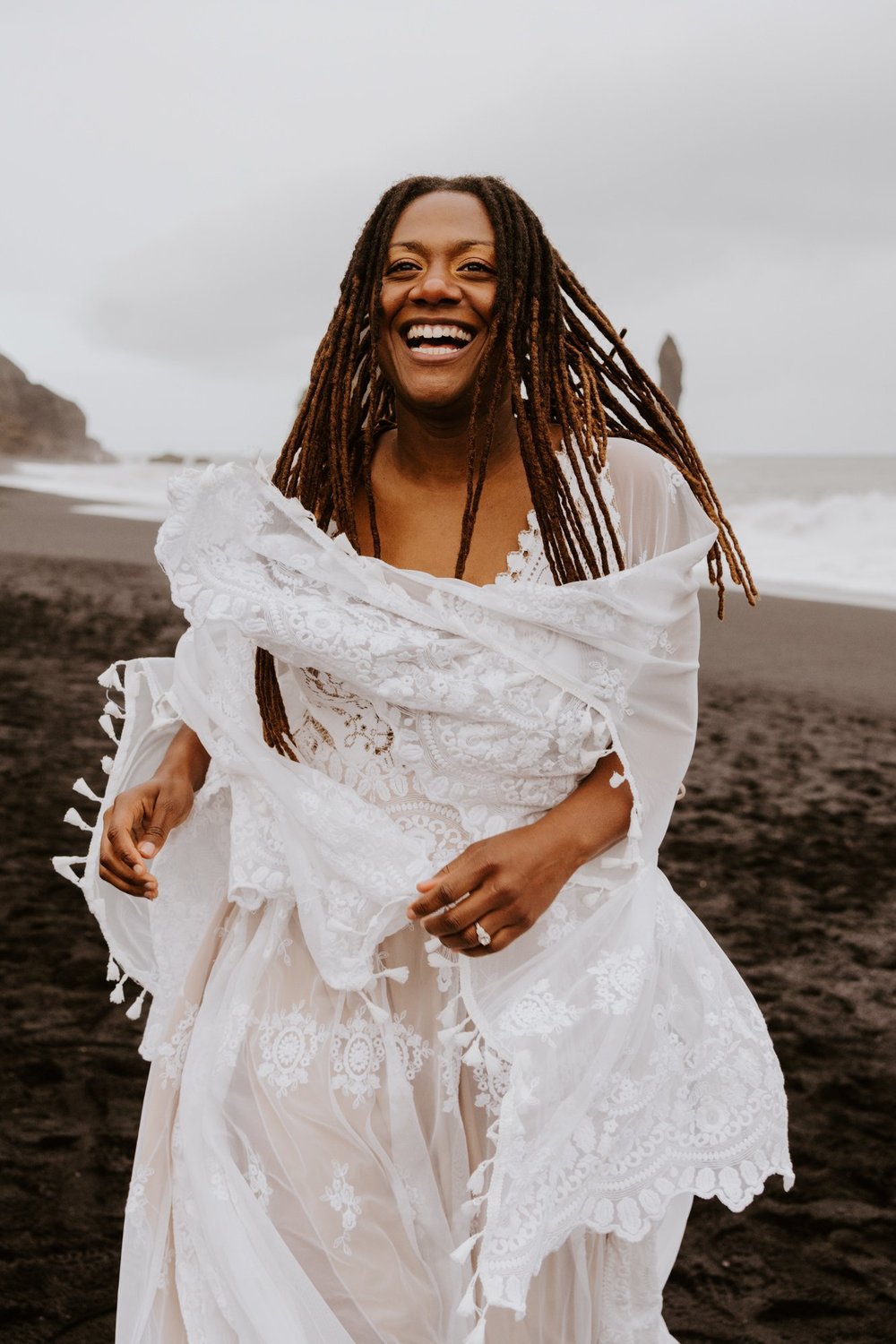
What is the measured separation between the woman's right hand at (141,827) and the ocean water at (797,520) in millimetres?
10431

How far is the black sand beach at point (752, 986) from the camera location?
313 centimetres

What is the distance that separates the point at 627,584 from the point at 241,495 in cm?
60

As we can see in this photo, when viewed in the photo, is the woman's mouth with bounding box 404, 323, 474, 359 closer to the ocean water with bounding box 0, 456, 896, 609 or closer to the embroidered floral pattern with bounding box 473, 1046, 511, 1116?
the embroidered floral pattern with bounding box 473, 1046, 511, 1116

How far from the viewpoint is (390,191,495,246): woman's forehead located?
2.04 metres

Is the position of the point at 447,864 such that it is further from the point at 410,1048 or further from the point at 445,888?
the point at 410,1048

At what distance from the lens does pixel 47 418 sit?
2896 inches

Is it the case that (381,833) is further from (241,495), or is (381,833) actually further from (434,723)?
(241,495)

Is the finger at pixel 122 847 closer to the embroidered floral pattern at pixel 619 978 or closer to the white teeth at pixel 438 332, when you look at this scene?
the embroidered floral pattern at pixel 619 978

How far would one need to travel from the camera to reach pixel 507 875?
186 cm

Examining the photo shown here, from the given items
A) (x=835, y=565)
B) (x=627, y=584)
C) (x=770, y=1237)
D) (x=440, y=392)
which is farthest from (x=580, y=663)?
(x=835, y=565)

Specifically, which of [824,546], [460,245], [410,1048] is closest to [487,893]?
[410,1048]

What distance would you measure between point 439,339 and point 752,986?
3.44 m

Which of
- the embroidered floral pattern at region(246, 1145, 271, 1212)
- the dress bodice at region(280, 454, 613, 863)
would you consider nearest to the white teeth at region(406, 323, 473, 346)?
the dress bodice at region(280, 454, 613, 863)

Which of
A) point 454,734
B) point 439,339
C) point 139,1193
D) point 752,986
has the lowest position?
point 752,986
